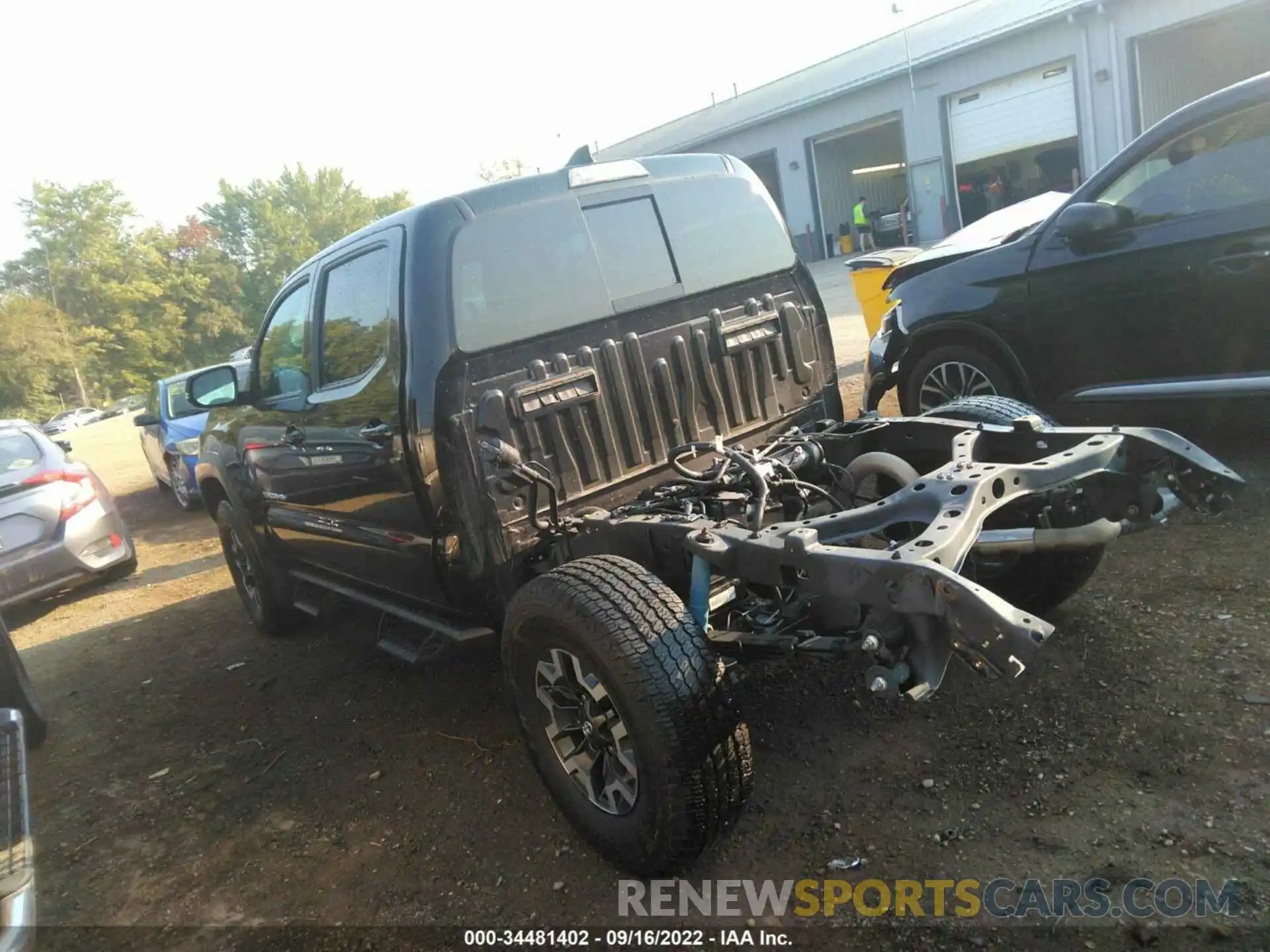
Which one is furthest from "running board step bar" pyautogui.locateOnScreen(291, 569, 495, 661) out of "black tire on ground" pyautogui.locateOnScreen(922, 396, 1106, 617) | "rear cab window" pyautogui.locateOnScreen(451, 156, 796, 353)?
"black tire on ground" pyautogui.locateOnScreen(922, 396, 1106, 617)

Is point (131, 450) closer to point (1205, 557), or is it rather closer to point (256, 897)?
point (256, 897)

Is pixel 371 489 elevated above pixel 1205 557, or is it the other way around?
pixel 371 489

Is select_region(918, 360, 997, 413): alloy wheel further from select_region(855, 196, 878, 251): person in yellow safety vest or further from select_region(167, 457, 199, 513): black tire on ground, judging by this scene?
select_region(855, 196, 878, 251): person in yellow safety vest

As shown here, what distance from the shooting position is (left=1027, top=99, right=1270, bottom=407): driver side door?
4.27m

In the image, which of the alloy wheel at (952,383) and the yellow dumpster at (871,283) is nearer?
the alloy wheel at (952,383)

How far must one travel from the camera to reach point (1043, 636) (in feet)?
6.50

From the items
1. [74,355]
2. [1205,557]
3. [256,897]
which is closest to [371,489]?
[256,897]

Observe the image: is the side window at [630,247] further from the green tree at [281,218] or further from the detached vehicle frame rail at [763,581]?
the green tree at [281,218]

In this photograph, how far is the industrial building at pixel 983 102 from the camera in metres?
17.3

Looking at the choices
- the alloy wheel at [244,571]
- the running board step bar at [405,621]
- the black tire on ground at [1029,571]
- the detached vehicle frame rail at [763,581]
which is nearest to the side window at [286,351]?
the running board step bar at [405,621]

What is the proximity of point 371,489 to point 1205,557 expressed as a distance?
139 inches

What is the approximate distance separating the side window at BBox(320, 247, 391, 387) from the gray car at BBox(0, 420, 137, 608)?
4.07 meters

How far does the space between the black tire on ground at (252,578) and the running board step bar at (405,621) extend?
63 centimetres

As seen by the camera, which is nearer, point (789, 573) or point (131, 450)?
point (789, 573)
